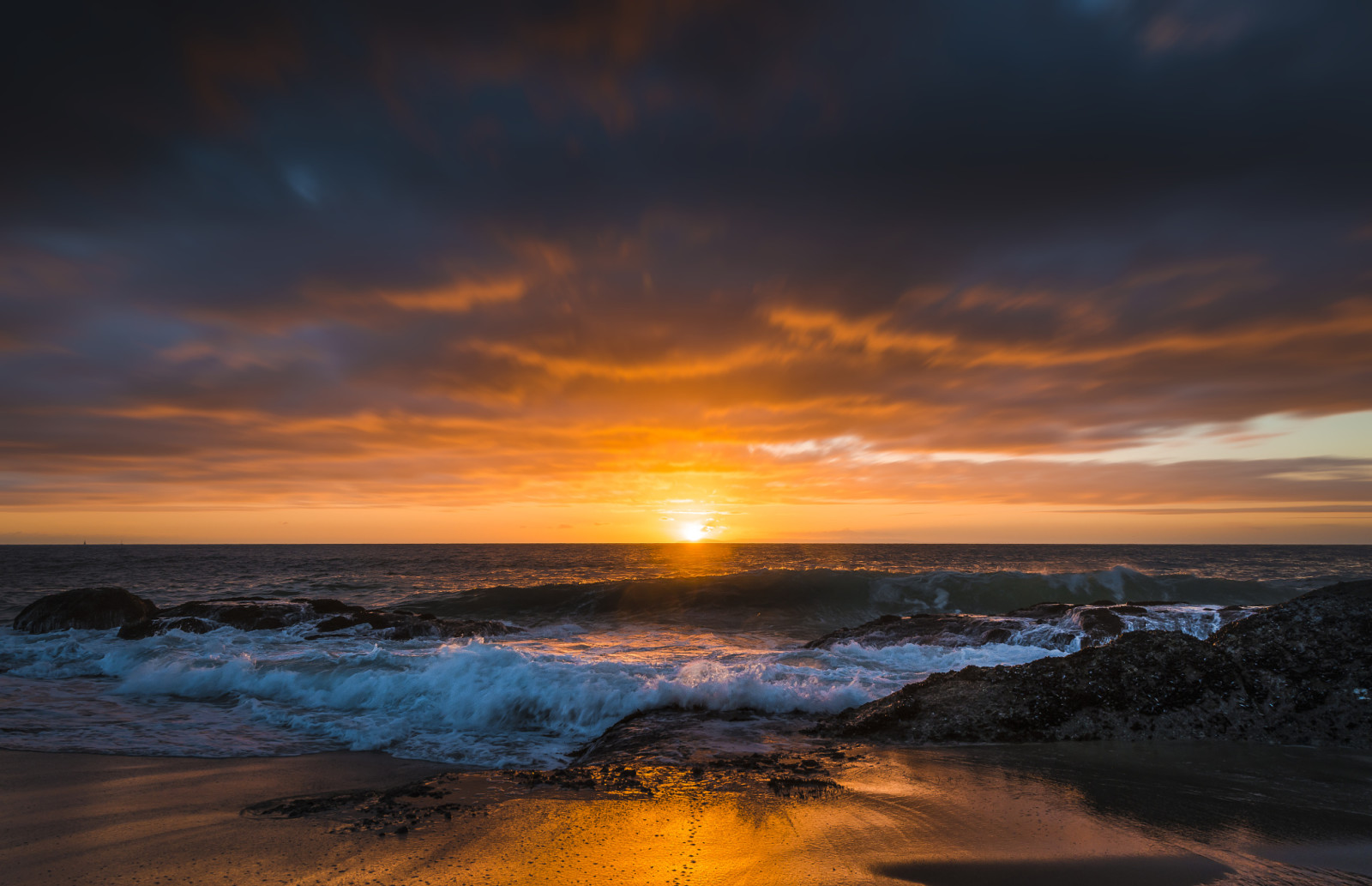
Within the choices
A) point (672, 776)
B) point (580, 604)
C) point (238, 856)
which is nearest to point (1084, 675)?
point (672, 776)

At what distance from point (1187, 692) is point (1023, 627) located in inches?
325

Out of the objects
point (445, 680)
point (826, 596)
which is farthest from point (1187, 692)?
point (826, 596)

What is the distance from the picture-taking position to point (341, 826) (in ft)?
13.8

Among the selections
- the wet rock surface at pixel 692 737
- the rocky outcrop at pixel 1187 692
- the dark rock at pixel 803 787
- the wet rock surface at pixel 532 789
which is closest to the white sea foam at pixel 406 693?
the wet rock surface at pixel 692 737

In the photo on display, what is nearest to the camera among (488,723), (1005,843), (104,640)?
(1005,843)

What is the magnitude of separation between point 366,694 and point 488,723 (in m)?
2.32

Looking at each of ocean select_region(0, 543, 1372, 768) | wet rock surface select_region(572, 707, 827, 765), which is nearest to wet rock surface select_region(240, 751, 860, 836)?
wet rock surface select_region(572, 707, 827, 765)

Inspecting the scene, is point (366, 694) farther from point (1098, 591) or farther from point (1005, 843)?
point (1098, 591)

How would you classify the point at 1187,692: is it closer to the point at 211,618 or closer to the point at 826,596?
the point at 211,618

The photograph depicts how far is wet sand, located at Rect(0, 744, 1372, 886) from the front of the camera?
3410 mm

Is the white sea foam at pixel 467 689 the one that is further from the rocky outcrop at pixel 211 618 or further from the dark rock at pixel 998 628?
the rocky outcrop at pixel 211 618

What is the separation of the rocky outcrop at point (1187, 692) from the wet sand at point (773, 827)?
0.37 meters

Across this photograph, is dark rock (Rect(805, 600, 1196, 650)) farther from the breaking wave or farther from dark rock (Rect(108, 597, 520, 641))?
dark rock (Rect(108, 597, 520, 641))

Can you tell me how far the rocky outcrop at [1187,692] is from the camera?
5.82 m
